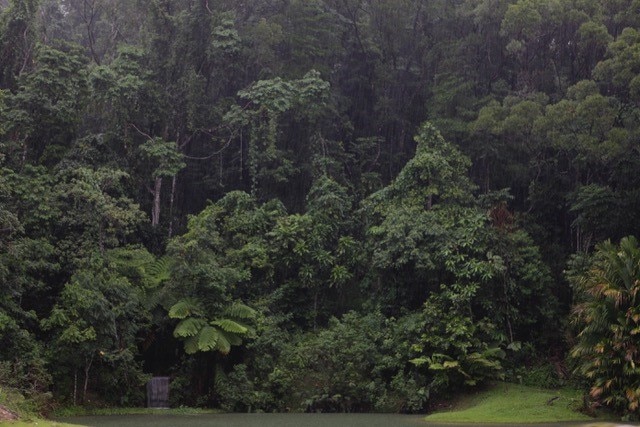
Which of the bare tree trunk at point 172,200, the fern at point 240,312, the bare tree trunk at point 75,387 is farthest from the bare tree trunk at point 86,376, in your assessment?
the bare tree trunk at point 172,200

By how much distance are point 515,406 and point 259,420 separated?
278 inches

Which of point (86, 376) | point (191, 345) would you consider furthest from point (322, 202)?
point (86, 376)

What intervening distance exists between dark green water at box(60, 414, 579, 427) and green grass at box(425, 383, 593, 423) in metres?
0.78

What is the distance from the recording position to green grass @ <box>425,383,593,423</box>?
795 inches

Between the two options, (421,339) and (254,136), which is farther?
(254,136)

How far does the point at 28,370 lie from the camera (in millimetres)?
20562

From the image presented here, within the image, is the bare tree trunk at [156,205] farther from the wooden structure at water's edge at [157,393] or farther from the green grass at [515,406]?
the green grass at [515,406]

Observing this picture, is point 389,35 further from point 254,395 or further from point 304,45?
point 254,395

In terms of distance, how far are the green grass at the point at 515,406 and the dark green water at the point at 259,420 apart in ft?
2.57

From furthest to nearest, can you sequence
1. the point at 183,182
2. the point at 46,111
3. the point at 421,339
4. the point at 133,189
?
the point at 183,182, the point at 133,189, the point at 46,111, the point at 421,339

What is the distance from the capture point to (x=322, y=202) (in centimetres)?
2769

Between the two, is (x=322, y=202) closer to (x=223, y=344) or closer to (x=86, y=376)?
(x=223, y=344)

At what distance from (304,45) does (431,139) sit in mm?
7955

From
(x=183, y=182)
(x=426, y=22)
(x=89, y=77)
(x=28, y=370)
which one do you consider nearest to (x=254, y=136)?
(x=183, y=182)
